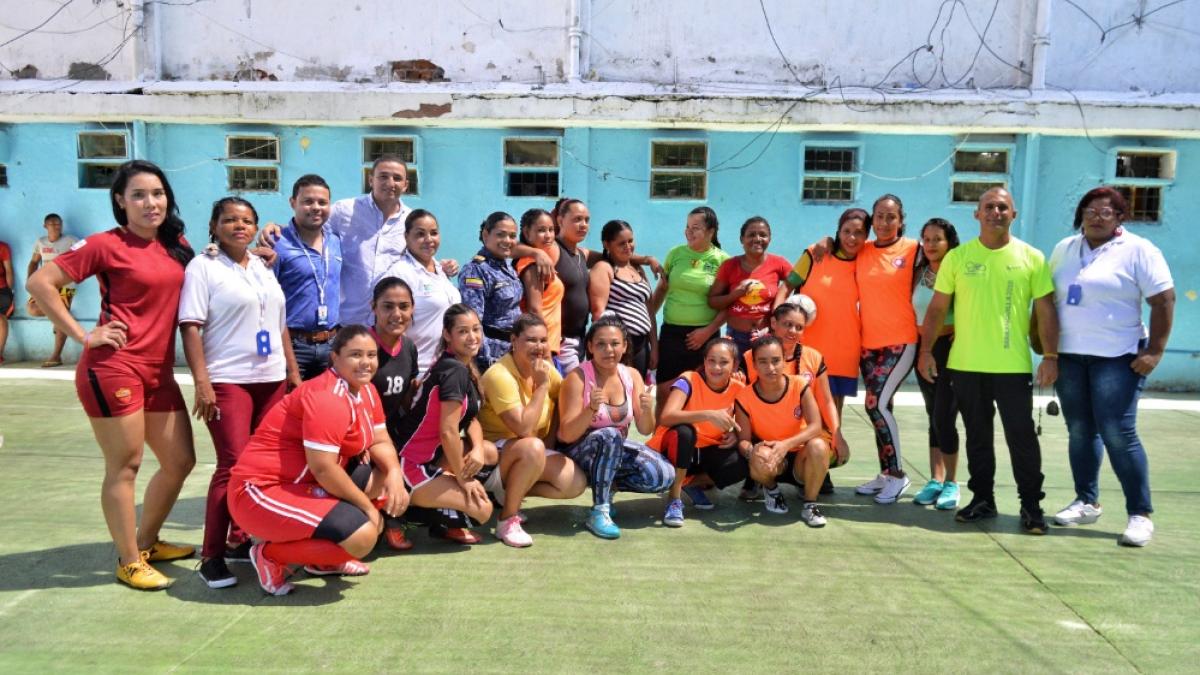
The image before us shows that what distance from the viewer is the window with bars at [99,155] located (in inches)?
379

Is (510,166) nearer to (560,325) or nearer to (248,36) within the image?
(248,36)

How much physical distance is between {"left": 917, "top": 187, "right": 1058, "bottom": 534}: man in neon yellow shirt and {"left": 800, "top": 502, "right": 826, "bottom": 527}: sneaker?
0.87m

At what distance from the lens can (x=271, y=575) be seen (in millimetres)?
3453

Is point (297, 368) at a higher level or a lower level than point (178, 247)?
lower

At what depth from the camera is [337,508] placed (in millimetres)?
3420

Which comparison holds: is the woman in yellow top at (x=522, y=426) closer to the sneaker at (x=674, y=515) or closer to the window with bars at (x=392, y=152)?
the sneaker at (x=674, y=515)

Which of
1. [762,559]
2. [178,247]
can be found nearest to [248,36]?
[178,247]

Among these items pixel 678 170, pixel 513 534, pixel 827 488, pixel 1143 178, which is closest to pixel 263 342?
pixel 513 534

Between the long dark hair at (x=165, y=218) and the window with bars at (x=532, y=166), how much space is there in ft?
19.0

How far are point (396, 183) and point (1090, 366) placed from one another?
344 centimetres

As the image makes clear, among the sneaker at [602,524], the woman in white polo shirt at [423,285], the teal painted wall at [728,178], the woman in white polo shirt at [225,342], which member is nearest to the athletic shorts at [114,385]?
the woman in white polo shirt at [225,342]

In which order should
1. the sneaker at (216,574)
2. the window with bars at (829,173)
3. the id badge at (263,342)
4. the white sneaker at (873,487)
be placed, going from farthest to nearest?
the window with bars at (829,173) → the white sneaker at (873,487) → the id badge at (263,342) → the sneaker at (216,574)

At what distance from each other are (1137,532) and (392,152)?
7436mm

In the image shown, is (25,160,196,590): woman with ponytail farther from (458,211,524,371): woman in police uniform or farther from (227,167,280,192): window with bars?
(227,167,280,192): window with bars
